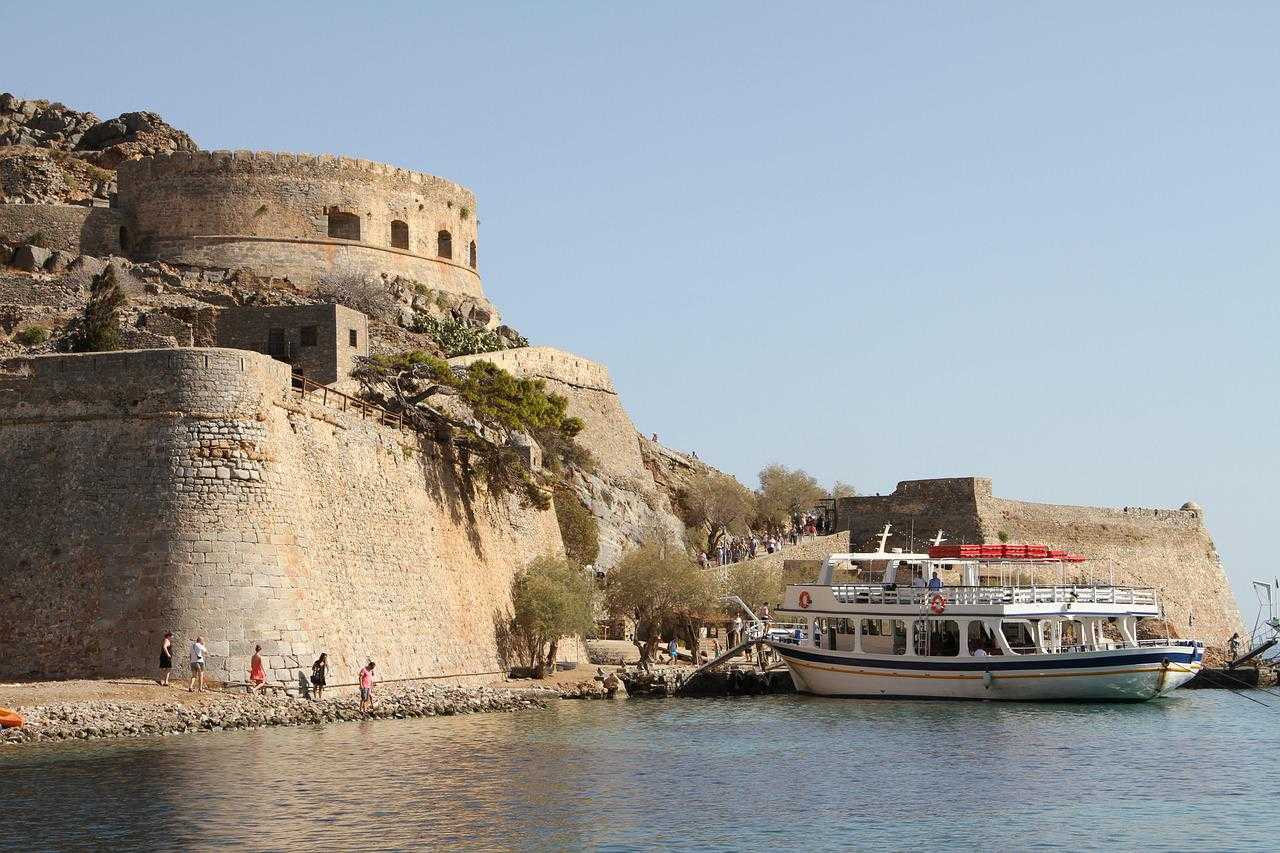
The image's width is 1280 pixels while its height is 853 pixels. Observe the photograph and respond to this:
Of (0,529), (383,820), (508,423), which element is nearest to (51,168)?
(508,423)

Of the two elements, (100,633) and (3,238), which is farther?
(3,238)

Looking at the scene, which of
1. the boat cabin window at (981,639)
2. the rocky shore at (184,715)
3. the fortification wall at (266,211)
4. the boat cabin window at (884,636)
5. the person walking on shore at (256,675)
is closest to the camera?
the rocky shore at (184,715)

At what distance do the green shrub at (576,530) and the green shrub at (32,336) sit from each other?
47.5 ft

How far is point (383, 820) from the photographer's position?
70.6ft

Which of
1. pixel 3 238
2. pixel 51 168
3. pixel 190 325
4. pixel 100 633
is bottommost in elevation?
pixel 100 633

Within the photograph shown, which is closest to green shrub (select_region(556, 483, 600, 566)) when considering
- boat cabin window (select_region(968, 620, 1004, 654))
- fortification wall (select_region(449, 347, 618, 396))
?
fortification wall (select_region(449, 347, 618, 396))

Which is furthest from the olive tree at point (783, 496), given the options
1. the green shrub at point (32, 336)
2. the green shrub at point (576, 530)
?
the green shrub at point (32, 336)

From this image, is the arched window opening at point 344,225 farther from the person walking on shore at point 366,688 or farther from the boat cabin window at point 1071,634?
the person walking on shore at point 366,688

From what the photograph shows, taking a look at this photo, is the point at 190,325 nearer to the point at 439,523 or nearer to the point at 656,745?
the point at 439,523

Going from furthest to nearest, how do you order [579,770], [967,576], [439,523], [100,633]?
[967,576]
[439,523]
[100,633]
[579,770]

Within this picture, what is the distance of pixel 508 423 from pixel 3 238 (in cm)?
1733

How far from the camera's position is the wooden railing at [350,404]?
35.3 metres

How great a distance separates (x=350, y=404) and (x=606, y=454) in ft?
73.2

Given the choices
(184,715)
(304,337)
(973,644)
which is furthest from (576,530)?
(184,715)
